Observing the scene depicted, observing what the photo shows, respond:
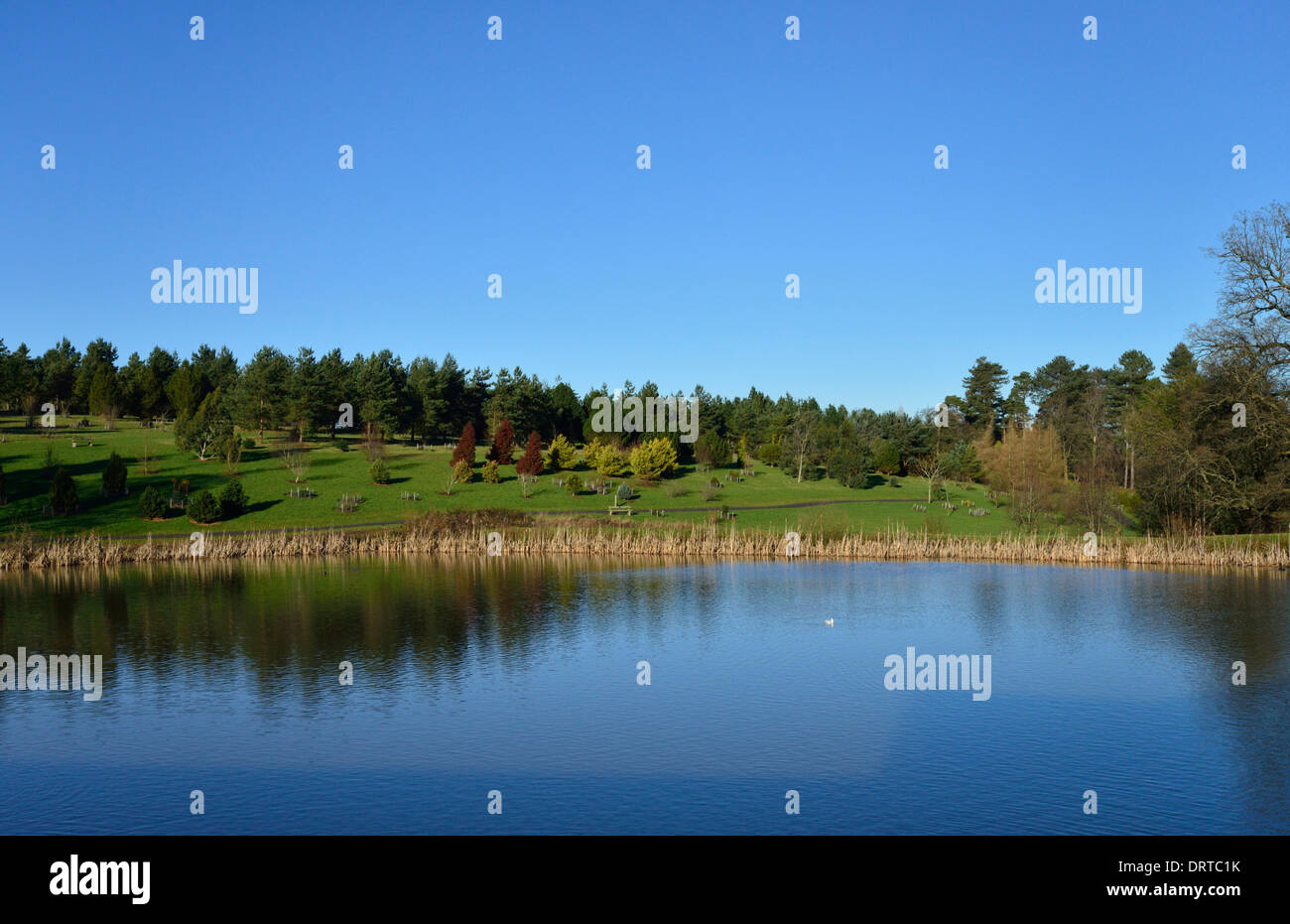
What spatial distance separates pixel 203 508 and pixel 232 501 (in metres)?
2.48

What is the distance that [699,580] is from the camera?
37625mm

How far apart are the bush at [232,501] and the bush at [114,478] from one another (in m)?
6.48

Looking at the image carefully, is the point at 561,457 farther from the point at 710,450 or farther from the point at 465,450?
the point at 710,450

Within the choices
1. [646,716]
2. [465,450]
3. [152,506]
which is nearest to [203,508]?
[152,506]

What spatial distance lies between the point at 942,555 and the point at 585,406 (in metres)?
57.3

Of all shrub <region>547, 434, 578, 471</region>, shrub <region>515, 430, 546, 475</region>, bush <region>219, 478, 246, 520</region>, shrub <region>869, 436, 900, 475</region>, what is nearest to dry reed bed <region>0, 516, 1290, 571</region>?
bush <region>219, 478, 246, 520</region>

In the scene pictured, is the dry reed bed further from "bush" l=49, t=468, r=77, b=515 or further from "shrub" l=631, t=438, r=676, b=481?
"shrub" l=631, t=438, r=676, b=481

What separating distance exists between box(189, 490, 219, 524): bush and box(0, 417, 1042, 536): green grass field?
608 millimetres

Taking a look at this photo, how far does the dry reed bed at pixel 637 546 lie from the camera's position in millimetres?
41969

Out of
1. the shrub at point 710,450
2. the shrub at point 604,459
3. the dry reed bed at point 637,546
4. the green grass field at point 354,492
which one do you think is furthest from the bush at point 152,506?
the shrub at point 710,450

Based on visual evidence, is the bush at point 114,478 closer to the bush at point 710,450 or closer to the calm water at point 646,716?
the calm water at point 646,716

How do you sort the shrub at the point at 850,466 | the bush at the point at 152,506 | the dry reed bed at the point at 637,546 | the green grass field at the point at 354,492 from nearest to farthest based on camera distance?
the dry reed bed at the point at 637,546 → the bush at the point at 152,506 → the green grass field at the point at 354,492 → the shrub at the point at 850,466

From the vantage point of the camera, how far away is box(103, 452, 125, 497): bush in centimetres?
5591

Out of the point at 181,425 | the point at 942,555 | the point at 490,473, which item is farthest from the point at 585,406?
the point at 942,555
